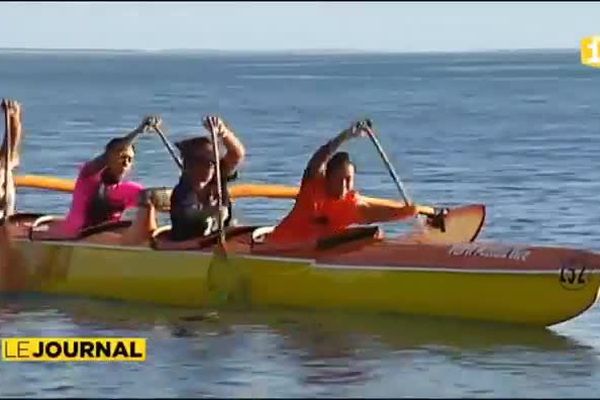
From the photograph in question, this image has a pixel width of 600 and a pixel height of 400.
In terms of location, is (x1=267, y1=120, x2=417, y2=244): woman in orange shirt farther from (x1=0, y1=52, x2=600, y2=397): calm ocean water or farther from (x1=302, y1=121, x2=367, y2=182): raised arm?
(x1=0, y1=52, x2=600, y2=397): calm ocean water

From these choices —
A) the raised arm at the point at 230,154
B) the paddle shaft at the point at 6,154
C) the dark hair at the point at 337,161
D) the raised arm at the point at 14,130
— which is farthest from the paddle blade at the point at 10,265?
the dark hair at the point at 337,161

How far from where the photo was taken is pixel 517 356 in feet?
43.4

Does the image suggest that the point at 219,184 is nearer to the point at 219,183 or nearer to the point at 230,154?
the point at 219,183

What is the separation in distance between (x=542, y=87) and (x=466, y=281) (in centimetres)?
7348

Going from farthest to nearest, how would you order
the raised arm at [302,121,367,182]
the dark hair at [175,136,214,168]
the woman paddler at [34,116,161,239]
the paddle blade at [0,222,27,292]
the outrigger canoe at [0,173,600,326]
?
the paddle blade at [0,222,27,292] → the woman paddler at [34,116,161,239] → the dark hair at [175,136,214,168] → the raised arm at [302,121,367,182] → the outrigger canoe at [0,173,600,326]

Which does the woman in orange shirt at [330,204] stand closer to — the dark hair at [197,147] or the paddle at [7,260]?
the dark hair at [197,147]

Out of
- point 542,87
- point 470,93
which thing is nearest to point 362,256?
point 470,93

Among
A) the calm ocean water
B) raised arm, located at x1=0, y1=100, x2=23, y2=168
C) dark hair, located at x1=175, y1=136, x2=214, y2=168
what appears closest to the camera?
the calm ocean water

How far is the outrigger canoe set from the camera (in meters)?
13.7

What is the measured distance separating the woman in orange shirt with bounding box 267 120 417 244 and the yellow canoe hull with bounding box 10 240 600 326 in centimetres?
35

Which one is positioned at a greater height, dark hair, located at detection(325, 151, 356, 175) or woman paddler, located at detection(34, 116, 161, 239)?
dark hair, located at detection(325, 151, 356, 175)

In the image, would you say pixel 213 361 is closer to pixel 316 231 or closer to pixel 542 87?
pixel 316 231

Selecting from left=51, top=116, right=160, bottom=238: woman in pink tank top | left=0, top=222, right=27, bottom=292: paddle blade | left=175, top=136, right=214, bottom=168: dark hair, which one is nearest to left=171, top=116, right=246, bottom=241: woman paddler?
left=175, top=136, right=214, bottom=168: dark hair

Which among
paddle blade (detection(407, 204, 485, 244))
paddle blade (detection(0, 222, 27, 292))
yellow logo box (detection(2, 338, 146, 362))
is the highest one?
paddle blade (detection(407, 204, 485, 244))
